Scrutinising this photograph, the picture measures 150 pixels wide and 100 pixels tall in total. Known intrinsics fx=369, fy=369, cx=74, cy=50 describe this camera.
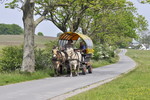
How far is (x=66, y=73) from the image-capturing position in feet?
78.8

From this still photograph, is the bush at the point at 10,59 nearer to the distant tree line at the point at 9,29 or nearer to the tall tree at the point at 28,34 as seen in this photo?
the tall tree at the point at 28,34

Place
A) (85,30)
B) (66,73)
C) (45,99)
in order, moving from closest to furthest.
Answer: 1. (45,99)
2. (66,73)
3. (85,30)

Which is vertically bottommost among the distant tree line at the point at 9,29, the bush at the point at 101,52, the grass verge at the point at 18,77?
the grass verge at the point at 18,77

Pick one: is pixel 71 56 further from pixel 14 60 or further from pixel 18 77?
pixel 18 77

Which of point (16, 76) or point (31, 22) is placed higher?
point (31, 22)

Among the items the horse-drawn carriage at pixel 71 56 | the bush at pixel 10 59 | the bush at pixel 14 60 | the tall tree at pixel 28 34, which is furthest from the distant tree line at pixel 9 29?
the tall tree at pixel 28 34

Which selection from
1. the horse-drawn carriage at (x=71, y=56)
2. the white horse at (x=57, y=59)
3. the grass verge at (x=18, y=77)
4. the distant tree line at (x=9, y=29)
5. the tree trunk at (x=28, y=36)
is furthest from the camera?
the distant tree line at (x=9, y=29)

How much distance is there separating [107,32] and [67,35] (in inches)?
944

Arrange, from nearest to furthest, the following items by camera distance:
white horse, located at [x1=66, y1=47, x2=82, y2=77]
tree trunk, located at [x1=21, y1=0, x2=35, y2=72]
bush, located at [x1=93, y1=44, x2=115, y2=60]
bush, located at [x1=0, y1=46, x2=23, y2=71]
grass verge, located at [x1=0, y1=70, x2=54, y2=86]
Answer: grass verge, located at [x1=0, y1=70, x2=54, y2=86] < tree trunk, located at [x1=21, y1=0, x2=35, y2=72] < white horse, located at [x1=66, y1=47, x2=82, y2=77] < bush, located at [x1=0, y1=46, x2=23, y2=71] < bush, located at [x1=93, y1=44, x2=115, y2=60]

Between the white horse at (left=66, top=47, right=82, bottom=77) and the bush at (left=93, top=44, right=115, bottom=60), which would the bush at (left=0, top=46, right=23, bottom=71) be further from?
the bush at (left=93, top=44, right=115, bottom=60)

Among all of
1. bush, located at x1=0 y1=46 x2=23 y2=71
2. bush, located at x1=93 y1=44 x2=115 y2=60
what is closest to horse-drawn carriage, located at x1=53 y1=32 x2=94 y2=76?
bush, located at x1=0 y1=46 x2=23 y2=71

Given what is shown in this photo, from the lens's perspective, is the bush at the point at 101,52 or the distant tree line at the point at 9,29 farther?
the distant tree line at the point at 9,29

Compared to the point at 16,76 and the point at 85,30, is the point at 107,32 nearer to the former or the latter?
the point at 85,30

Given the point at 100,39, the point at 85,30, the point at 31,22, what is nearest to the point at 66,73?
the point at 31,22
